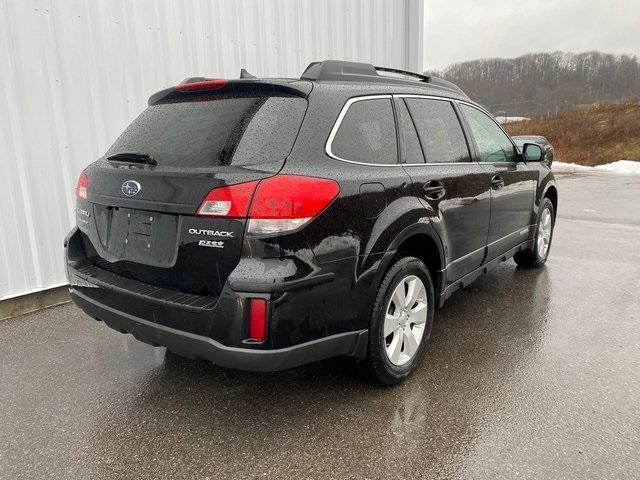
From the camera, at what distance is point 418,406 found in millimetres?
2678

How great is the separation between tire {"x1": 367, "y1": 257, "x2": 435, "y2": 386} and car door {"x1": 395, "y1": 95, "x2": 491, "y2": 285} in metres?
0.32

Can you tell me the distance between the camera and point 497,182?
152 inches

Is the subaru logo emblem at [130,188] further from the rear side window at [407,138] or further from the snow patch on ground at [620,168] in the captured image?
the snow patch on ground at [620,168]

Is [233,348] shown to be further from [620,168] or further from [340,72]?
[620,168]

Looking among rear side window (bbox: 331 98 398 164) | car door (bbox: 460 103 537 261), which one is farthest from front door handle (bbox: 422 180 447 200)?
car door (bbox: 460 103 537 261)

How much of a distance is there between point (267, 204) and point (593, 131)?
35.1 m

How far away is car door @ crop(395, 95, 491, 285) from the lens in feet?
9.75

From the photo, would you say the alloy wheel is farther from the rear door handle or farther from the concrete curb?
the concrete curb

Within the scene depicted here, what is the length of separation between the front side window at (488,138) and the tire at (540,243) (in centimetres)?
95

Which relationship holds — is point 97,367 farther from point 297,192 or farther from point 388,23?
point 388,23

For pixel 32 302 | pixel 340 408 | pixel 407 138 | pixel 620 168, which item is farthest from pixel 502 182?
pixel 620 168

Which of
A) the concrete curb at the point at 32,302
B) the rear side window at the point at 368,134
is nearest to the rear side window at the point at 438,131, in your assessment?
the rear side window at the point at 368,134

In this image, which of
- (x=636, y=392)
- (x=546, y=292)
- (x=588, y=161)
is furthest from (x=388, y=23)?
(x=588, y=161)

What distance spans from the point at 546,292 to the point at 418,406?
2.46 metres
